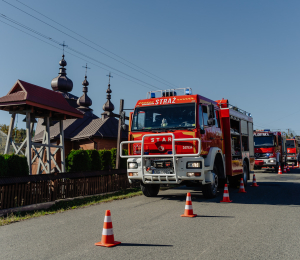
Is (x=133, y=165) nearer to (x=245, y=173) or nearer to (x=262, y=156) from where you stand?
(x=245, y=173)

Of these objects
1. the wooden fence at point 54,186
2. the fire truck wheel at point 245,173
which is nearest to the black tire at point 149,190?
the wooden fence at point 54,186

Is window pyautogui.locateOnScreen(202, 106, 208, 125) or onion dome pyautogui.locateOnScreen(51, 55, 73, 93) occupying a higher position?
onion dome pyautogui.locateOnScreen(51, 55, 73, 93)

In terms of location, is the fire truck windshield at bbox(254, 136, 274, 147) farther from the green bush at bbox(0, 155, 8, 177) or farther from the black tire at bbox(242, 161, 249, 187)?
the green bush at bbox(0, 155, 8, 177)

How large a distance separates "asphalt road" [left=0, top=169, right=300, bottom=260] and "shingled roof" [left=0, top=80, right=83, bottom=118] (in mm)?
4587

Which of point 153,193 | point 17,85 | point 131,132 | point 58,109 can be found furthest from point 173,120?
point 17,85

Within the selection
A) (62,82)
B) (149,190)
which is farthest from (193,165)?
(62,82)

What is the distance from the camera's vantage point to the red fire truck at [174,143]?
32.4ft

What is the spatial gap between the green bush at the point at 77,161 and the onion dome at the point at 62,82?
123 feet

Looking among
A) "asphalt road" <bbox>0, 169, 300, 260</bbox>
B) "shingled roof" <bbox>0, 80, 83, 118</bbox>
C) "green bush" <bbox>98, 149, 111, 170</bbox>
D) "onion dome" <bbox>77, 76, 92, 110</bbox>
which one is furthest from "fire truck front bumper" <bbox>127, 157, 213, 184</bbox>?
"onion dome" <bbox>77, 76, 92, 110</bbox>

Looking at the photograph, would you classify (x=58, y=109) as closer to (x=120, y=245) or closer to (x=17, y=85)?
(x=17, y=85)

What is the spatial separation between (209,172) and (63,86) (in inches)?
1700

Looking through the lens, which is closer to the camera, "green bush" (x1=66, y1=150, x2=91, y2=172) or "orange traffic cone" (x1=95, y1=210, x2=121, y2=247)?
"orange traffic cone" (x1=95, y1=210, x2=121, y2=247)

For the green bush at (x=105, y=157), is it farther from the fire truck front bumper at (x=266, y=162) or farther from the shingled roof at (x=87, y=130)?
the shingled roof at (x=87, y=130)

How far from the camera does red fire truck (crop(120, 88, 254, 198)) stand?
9.87m
